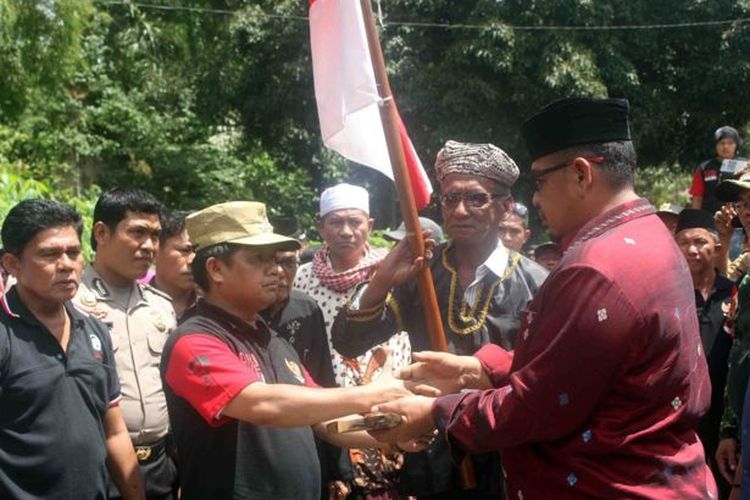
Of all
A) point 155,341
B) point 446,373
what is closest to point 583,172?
point 446,373

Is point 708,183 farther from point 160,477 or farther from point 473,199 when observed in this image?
point 160,477

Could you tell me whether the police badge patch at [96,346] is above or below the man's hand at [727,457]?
above

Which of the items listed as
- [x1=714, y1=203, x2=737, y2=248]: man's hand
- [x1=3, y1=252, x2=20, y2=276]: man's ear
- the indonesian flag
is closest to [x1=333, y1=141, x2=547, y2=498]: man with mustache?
the indonesian flag

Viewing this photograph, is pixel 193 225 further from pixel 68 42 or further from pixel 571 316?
pixel 68 42

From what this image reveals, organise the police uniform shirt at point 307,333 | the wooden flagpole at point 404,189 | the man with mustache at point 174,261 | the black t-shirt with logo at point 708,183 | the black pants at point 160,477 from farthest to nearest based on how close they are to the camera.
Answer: the black t-shirt with logo at point 708,183
the man with mustache at point 174,261
the police uniform shirt at point 307,333
the black pants at point 160,477
the wooden flagpole at point 404,189

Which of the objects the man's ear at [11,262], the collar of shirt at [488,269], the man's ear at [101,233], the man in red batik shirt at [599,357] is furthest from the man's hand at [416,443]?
the man's ear at [101,233]

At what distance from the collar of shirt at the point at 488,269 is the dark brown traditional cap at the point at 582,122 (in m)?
1.28

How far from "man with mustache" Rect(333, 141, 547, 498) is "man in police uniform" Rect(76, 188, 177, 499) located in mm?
1042

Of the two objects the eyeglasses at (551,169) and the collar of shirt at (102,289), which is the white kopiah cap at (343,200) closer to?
the collar of shirt at (102,289)

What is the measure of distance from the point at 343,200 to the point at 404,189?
7.94ft

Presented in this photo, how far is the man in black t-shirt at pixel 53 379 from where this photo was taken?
3.80 m

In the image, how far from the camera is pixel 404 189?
3.96 m

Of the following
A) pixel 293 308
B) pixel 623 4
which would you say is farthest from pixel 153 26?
pixel 293 308

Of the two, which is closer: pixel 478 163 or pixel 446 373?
pixel 446 373
